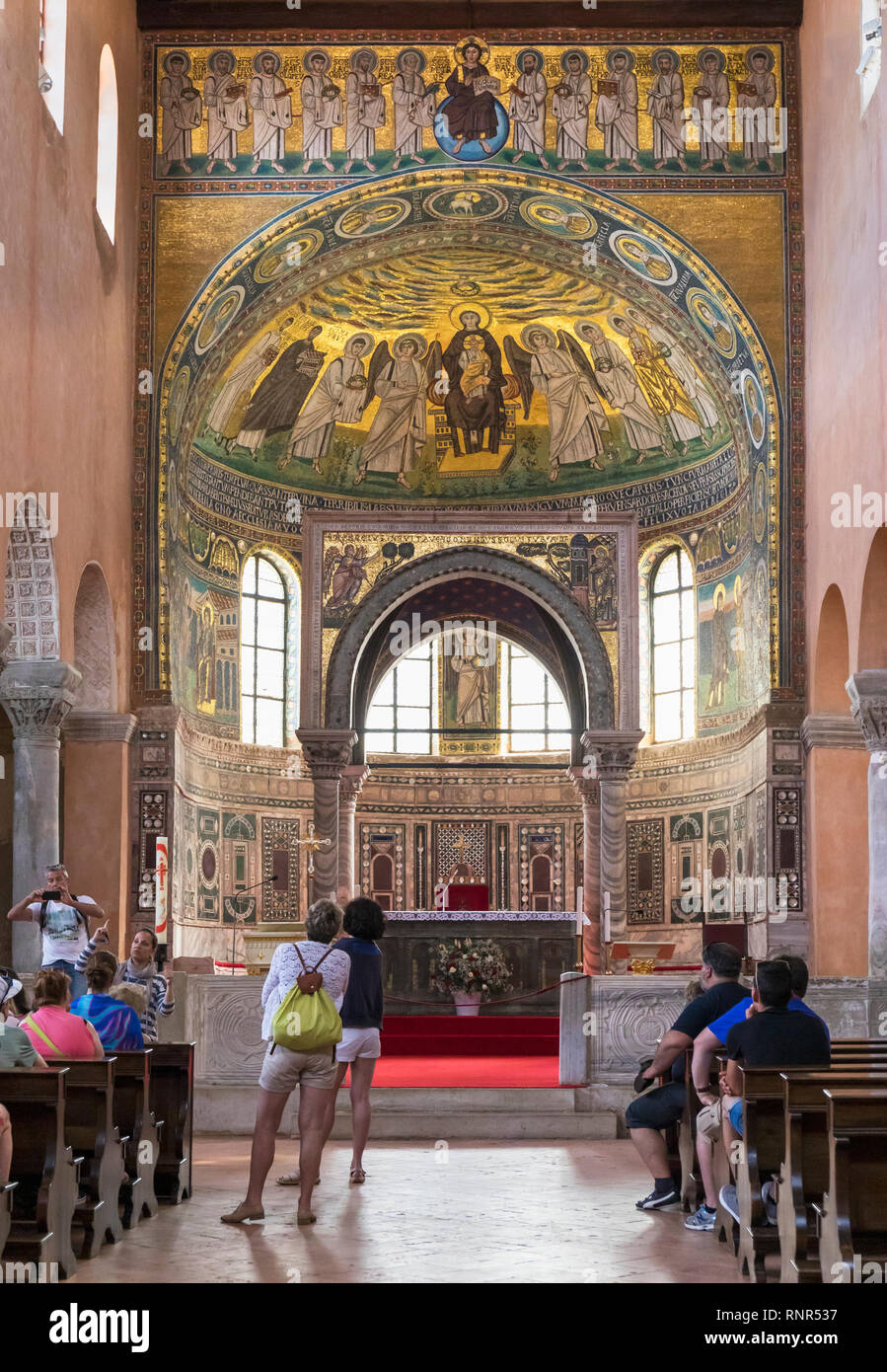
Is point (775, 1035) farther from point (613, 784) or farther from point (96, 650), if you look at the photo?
point (613, 784)

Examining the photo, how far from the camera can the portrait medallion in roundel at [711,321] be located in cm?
2142

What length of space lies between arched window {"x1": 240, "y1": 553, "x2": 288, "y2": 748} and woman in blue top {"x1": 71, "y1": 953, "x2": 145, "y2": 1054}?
55.0 ft

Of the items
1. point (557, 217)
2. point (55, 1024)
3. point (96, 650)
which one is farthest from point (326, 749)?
point (55, 1024)

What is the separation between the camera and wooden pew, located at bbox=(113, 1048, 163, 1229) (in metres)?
9.09

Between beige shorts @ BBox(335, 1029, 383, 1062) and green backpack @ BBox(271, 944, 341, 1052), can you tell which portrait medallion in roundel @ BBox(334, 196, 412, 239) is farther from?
green backpack @ BBox(271, 944, 341, 1052)

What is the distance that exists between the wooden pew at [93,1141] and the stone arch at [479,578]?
17.2m

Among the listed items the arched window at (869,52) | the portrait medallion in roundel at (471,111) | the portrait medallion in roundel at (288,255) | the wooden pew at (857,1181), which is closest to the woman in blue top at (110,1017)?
the wooden pew at (857,1181)

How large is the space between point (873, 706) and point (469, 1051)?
5852 millimetres

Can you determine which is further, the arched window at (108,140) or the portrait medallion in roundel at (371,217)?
the portrait medallion in roundel at (371,217)

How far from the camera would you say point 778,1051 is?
8.01m

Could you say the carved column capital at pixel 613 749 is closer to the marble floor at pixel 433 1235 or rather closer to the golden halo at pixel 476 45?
the golden halo at pixel 476 45

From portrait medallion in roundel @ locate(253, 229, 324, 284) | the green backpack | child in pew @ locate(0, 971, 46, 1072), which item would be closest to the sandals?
the green backpack

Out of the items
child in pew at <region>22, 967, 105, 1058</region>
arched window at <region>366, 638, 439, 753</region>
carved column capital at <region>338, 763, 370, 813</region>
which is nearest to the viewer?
child in pew at <region>22, 967, 105, 1058</region>
